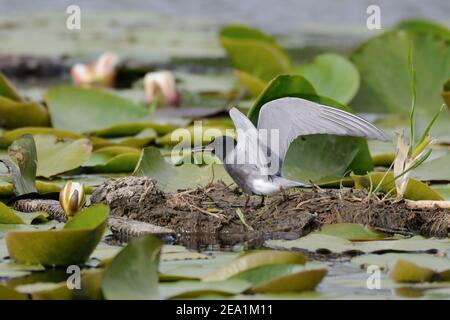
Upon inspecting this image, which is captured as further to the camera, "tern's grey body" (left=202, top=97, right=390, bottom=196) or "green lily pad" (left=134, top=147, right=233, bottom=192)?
"green lily pad" (left=134, top=147, right=233, bottom=192)

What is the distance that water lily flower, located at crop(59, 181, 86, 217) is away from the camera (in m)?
3.53

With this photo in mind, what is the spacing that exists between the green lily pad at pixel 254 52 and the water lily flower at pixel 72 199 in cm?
266

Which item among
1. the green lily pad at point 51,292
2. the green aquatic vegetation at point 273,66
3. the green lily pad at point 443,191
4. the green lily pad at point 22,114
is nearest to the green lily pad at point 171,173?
the green lily pad at point 443,191

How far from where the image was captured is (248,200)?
361cm

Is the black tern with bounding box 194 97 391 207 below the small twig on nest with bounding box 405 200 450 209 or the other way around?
the other way around

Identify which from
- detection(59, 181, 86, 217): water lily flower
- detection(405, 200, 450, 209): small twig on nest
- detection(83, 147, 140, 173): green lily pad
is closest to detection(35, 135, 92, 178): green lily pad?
detection(83, 147, 140, 173): green lily pad

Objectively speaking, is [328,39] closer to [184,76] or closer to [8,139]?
[184,76]

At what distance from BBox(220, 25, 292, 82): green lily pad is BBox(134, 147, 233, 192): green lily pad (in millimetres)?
2025

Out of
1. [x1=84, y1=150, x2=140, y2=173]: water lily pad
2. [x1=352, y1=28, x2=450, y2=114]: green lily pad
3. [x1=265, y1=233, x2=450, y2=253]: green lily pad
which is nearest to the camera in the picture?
[x1=265, y1=233, x2=450, y2=253]: green lily pad

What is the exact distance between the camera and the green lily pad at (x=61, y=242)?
2.92 meters

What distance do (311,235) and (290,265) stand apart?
1.55 feet

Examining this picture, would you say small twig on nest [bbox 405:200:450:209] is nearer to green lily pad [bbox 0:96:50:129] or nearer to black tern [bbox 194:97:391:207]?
black tern [bbox 194:97:391:207]

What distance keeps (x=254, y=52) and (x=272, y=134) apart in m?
2.54
